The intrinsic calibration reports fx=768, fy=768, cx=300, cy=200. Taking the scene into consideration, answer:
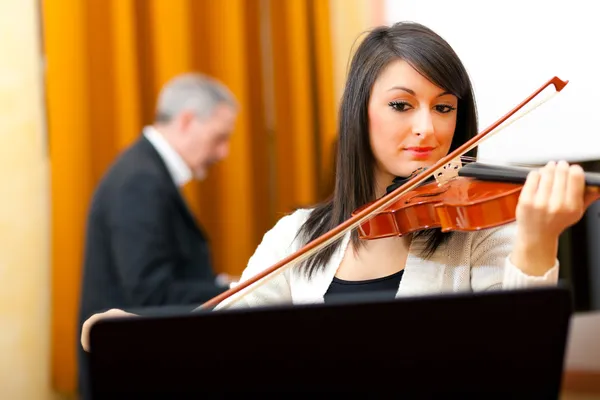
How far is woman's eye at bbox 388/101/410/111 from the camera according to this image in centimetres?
114

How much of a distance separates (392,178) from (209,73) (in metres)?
1.59

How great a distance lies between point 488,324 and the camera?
0.69 meters

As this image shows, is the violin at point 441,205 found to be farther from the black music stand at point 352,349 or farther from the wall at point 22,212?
the wall at point 22,212

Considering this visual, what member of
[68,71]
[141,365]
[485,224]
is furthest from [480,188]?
[68,71]

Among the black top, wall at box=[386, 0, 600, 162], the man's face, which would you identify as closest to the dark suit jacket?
the man's face

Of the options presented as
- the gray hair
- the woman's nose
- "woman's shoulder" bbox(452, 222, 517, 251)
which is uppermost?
the gray hair

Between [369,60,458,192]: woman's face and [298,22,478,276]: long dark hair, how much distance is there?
0.01 meters

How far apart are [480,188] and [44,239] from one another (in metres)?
1.66

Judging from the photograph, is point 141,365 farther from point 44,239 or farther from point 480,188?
point 44,239

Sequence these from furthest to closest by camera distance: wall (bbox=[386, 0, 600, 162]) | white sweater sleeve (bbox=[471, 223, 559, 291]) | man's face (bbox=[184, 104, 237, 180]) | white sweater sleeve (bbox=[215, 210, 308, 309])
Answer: man's face (bbox=[184, 104, 237, 180]), wall (bbox=[386, 0, 600, 162]), white sweater sleeve (bbox=[215, 210, 308, 309]), white sweater sleeve (bbox=[471, 223, 559, 291])

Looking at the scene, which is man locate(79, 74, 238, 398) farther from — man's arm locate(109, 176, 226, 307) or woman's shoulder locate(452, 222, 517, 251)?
woman's shoulder locate(452, 222, 517, 251)

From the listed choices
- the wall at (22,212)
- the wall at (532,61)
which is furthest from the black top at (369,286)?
the wall at (22,212)

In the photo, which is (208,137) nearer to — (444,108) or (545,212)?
(444,108)

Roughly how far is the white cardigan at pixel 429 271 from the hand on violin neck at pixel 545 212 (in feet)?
0.32
